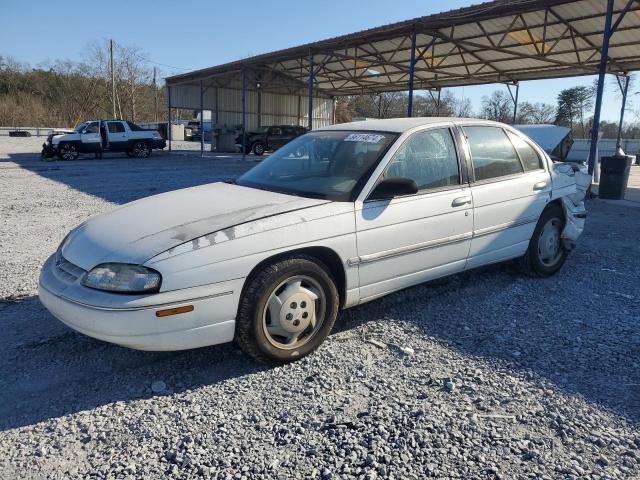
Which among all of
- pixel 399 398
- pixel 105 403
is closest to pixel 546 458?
pixel 399 398

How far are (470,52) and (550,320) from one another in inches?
636

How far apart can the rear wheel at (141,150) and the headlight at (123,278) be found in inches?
906

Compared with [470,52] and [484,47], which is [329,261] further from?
[470,52]

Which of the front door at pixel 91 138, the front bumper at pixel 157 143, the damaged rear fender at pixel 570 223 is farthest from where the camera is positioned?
the front bumper at pixel 157 143

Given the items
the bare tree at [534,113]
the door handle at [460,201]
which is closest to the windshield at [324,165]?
the door handle at [460,201]

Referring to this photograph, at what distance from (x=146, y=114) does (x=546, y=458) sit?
234 ft

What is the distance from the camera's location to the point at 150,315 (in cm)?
274

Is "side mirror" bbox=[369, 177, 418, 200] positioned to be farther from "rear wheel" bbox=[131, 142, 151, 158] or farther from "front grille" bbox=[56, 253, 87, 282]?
"rear wheel" bbox=[131, 142, 151, 158]

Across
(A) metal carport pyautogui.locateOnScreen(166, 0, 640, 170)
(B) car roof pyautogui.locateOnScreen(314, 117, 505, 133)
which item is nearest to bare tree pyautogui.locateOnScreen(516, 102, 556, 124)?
(A) metal carport pyautogui.locateOnScreen(166, 0, 640, 170)

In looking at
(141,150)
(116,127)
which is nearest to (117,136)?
(116,127)

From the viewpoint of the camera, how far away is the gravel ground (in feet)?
7.63

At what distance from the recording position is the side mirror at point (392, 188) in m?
3.50

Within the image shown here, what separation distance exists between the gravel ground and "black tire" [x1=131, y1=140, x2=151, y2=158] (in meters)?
21.1

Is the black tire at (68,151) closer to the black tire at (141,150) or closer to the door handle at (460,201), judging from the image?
the black tire at (141,150)
